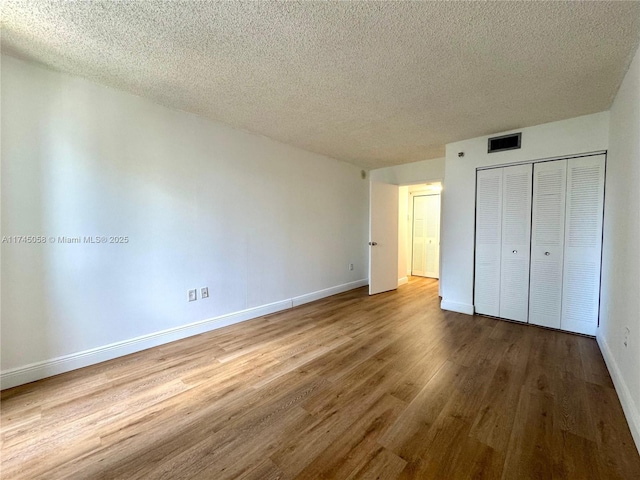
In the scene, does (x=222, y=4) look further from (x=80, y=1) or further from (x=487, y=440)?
(x=487, y=440)

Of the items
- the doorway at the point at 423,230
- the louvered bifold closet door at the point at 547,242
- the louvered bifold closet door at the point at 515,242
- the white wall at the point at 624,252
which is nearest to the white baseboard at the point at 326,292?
the doorway at the point at 423,230

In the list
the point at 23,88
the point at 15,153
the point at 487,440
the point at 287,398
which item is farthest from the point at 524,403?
the point at 23,88

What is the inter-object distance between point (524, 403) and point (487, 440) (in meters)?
0.54

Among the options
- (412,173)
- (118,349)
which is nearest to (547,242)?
(412,173)

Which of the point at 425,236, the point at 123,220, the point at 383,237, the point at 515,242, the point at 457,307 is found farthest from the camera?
the point at 425,236

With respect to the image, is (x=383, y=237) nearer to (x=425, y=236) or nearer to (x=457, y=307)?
(x=457, y=307)

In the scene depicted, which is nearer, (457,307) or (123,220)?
(123,220)

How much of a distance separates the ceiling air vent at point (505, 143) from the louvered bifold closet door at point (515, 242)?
0.83 ft

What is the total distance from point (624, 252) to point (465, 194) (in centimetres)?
183

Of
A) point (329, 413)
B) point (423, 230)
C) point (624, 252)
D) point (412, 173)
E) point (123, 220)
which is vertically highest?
point (412, 173)

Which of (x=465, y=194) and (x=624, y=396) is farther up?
(x=465, y=194)

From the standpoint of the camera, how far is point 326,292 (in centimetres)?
447

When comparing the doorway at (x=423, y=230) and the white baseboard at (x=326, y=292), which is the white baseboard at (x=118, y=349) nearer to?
the white baseboard at (x=326, y=292)

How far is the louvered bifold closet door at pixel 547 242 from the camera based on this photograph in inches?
115
